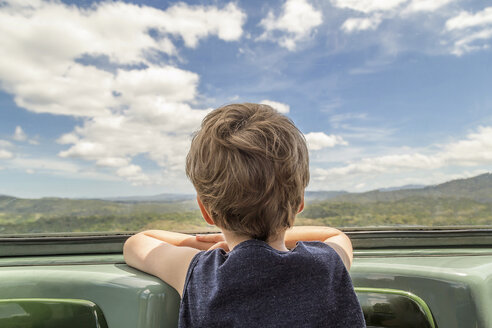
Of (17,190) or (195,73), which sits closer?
(17,190)

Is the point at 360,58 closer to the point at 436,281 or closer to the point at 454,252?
the point at 454,252

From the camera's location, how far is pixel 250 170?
619 mm

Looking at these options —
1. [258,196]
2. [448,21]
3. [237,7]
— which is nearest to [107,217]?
[258,196]

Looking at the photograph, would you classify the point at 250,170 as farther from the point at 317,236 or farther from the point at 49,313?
the point at 49,313

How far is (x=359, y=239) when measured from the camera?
49.2 inches

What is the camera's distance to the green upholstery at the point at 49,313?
32.2 inches

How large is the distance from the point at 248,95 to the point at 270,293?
0.84 metres

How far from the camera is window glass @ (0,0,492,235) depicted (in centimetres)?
125

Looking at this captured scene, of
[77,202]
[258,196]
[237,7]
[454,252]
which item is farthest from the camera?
[237,7]

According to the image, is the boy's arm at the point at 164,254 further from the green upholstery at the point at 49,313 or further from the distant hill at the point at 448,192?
the distant hill at the point at 448,192

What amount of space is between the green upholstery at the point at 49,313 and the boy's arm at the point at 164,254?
0.44ft

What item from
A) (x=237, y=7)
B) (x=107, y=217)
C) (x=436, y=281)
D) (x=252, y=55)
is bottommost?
(x=436, y=281)

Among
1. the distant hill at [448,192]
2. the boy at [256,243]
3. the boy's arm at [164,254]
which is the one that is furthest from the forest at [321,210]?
the boy at [256,243]

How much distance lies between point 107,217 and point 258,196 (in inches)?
31.7
